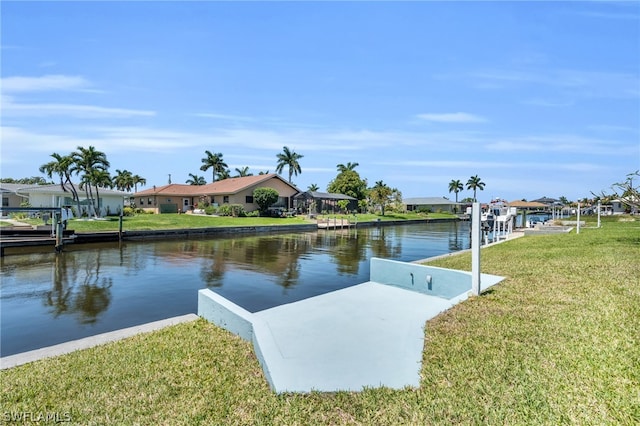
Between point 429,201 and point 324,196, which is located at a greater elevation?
point 429,201

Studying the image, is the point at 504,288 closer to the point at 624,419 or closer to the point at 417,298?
the point at 417,298

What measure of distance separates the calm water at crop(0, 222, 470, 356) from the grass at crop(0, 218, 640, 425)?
10.4 feet

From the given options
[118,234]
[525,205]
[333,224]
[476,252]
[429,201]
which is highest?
[429,201]

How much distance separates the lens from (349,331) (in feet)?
15.1

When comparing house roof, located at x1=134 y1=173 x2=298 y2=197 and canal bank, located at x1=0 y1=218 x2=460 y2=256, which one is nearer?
canal bank, located at x1=0 y1=218 x2=460 y2=256

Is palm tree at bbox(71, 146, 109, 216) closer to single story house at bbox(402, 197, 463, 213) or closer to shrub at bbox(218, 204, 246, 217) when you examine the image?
shrub at bbox(218, 204, 246, 217)

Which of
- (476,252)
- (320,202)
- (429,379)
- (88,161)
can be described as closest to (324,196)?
(320,202)

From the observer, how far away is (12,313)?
770cm

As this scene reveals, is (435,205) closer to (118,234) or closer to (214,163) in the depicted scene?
(214,163)

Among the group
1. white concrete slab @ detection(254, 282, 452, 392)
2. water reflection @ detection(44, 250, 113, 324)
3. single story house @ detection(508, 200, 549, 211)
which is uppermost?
single story house @ detection(508, 200, 549, 211)

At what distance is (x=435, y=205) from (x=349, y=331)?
73.2 m

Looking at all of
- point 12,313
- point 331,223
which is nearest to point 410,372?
point 12,313

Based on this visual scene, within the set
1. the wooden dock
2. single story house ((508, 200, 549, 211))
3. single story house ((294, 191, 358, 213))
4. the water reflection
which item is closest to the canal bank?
the wooden dock

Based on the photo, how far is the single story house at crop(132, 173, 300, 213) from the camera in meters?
41.0
